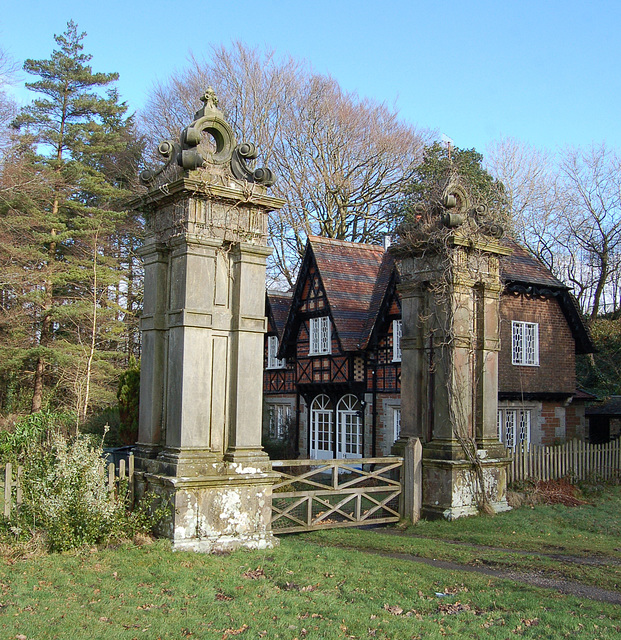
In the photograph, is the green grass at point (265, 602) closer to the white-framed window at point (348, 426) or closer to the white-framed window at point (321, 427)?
the white-framed window at point (348, 426)

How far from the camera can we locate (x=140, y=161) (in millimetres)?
29812

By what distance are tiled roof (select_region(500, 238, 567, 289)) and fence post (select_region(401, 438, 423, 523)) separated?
9.68 metres

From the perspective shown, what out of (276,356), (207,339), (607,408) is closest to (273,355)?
(276,356)

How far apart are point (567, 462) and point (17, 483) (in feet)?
38.3

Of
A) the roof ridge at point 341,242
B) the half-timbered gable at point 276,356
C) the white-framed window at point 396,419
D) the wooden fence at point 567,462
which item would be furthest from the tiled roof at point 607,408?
the half-timbered gable at point 276,356

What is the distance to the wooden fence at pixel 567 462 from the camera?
13.9 metres

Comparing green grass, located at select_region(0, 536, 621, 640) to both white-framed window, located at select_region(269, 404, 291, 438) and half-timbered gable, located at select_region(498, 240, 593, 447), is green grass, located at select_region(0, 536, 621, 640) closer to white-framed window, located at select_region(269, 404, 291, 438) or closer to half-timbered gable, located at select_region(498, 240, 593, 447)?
half-timbered gable, located at select_region(498, 240, 593, 447)

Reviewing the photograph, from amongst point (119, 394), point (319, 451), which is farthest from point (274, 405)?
point (119, 394)

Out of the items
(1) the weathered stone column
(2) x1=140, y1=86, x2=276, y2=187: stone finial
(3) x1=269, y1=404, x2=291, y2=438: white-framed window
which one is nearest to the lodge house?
(3) x1=269, y1=404, x2=291, y2=438: white-framed window

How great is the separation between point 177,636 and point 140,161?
2694 cm

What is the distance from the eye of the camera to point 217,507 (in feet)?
28.1

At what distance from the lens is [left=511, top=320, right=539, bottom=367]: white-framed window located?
21078 millimetres

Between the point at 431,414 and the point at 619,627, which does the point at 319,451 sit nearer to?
the point at 431,414

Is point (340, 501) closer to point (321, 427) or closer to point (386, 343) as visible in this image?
point (386, 343)
